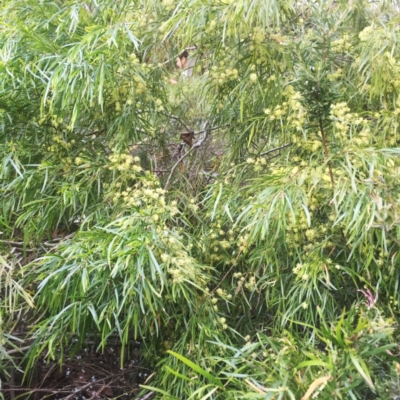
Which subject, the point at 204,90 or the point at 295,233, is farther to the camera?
the point at 204,90

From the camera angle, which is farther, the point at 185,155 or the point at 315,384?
the point at 185,155

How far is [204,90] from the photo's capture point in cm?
181

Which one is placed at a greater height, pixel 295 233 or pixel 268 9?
pixel 268 9

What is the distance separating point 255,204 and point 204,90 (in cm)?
64

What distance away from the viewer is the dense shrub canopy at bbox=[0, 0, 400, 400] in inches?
50.5

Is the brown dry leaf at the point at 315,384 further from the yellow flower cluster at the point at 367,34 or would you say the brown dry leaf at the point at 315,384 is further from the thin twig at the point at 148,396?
the yellow flower cluster at the point at 367,34

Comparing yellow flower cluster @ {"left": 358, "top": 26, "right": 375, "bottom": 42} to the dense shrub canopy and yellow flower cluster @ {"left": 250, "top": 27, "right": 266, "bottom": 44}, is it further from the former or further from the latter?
yellow flower cluster @ {"left": 250, "top": 27, "right": 266, "bottom": 44}

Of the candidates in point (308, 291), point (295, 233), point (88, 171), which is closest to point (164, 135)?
point (88, 171)

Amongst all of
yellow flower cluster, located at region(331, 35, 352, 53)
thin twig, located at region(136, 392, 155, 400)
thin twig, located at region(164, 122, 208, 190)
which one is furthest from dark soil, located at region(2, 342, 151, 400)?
yellow flower cluster, located at region(331, 35, 352, 53)

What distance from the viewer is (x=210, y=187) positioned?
5.51 ft

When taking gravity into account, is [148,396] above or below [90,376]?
above

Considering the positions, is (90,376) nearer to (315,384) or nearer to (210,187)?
(210,187)

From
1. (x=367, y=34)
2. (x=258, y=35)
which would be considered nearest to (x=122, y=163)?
(x=258, y=35)

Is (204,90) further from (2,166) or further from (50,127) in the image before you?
(2,166)
